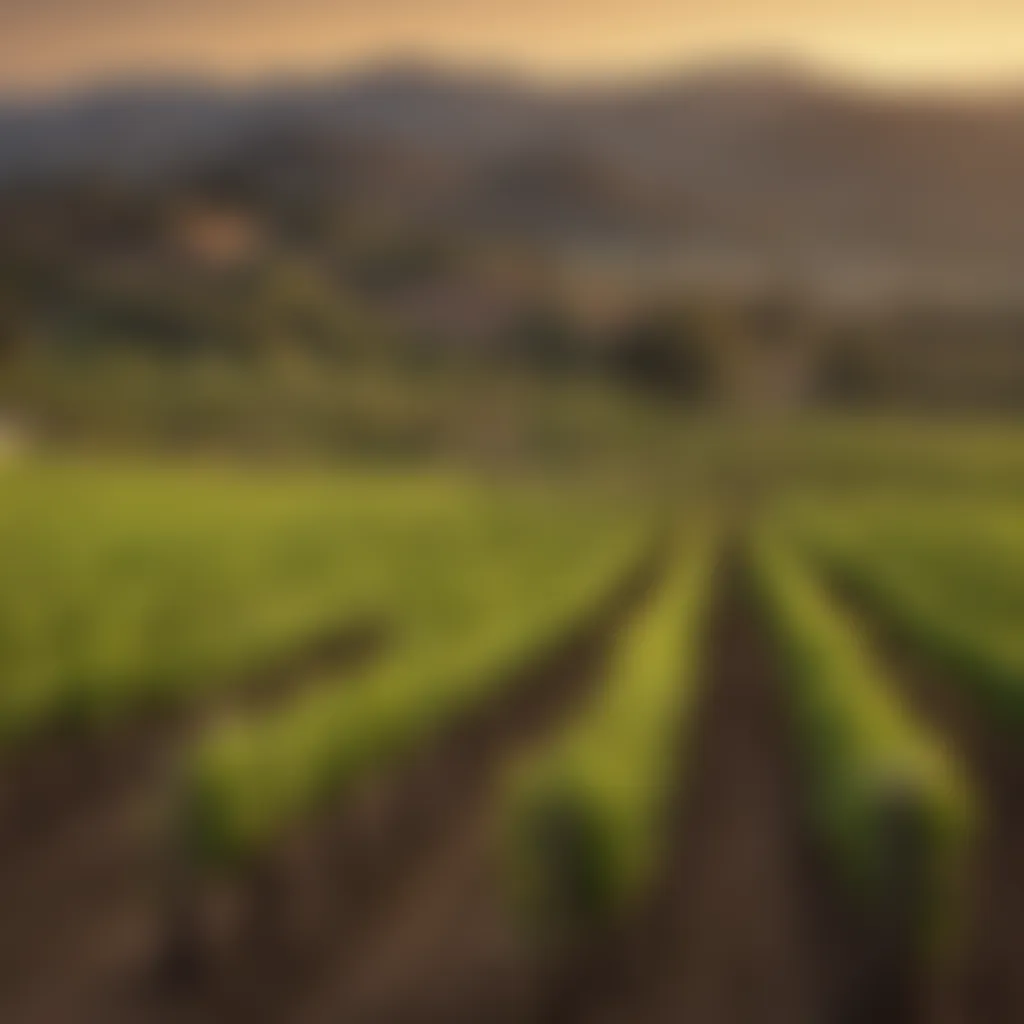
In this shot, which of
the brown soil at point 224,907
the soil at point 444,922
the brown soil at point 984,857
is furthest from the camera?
the brown soil at point 224,907

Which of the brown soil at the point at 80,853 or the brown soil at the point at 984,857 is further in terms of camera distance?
the brown soil at the point at 80,853

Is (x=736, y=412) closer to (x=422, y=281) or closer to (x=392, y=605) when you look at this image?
(x=392, y=605)

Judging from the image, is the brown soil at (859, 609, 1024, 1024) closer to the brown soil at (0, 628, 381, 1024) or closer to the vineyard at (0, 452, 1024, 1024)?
the vineyard at (0, 452, 1024, 1024)

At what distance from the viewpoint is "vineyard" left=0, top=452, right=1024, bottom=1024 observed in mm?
5617

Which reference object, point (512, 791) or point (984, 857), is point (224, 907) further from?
point (984, 857)

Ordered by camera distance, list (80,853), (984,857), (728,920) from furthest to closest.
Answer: (80,853), (984,857), (728,920)

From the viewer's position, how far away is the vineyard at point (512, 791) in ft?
18.4

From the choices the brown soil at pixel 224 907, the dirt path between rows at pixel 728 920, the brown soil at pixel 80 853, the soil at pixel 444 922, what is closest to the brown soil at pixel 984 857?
the soil at pixel 444 922

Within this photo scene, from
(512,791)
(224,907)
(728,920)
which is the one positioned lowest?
(728,920)

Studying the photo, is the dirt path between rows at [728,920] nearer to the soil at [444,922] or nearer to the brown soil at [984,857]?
the soil at [444,922]

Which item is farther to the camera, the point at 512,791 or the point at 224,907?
the point at 512,791

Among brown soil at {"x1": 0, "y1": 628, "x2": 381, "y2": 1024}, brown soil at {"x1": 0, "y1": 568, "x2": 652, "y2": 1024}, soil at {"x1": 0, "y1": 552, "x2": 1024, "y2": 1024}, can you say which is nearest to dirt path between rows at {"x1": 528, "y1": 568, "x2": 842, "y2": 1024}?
soil at {"x1": 0, "y1": 552, "x2": 1024, "y2": 1024}

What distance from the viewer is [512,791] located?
696 cm

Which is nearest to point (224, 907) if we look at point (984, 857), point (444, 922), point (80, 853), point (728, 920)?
point (444, 922)
